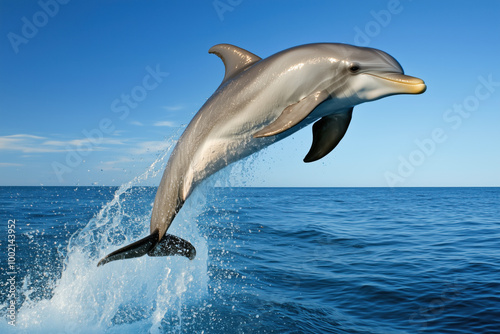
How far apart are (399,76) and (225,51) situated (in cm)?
190

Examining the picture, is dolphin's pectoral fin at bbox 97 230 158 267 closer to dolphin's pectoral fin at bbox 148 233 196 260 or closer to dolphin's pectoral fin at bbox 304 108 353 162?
dolphin's pectoral fin at bbox 148 233 196 260

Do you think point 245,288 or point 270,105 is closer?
point 270,105

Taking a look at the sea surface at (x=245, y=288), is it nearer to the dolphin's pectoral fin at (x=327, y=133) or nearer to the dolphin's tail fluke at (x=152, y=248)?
the dolphin's tail fluke at (x=152, y=248)

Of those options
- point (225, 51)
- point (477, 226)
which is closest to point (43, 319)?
point (225, 51)

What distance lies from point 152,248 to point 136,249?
153 millimetres

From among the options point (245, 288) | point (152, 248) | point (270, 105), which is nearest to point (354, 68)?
point (270, 105)

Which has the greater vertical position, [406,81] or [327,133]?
[406,81]

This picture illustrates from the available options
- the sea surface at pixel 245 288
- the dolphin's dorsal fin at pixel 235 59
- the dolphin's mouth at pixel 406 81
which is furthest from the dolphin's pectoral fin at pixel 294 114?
the sea surface at pixel 245 288

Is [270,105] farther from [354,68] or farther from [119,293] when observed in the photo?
[119,293]

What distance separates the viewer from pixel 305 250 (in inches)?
431

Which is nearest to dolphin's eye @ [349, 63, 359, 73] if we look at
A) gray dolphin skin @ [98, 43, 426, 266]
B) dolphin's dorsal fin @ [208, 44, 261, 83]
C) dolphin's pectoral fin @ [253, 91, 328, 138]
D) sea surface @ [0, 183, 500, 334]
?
gray dolphin skin @ [98, 43, 426, 266]

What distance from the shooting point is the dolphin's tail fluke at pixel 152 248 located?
3812 millimetres

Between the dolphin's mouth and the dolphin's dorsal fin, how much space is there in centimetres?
136

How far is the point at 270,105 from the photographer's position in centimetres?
315
